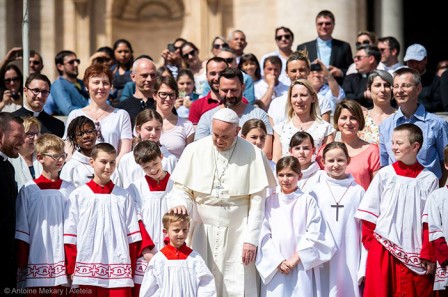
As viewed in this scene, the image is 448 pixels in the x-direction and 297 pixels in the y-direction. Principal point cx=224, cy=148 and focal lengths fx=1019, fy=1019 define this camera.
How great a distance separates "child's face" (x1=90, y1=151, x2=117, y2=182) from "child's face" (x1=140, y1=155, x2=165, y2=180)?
1.30ft

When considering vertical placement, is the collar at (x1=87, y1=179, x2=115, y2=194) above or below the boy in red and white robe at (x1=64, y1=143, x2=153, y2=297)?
above

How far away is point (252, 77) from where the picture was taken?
47.7 feet

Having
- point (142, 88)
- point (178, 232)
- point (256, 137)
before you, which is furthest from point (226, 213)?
point (142, 88)

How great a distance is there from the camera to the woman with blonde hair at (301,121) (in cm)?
1107

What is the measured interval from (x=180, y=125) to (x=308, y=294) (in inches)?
106

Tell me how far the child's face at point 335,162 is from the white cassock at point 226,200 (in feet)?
2.07

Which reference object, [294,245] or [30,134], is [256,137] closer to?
[294,245]

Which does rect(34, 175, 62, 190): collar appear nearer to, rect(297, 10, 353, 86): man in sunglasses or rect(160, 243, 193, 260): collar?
rect(160, 243, 193, 260): collar

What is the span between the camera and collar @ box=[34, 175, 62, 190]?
392 inches

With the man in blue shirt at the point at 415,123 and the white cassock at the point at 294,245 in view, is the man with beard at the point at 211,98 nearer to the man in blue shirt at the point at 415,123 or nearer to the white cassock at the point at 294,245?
the man in blue shirt at the point at 415,123

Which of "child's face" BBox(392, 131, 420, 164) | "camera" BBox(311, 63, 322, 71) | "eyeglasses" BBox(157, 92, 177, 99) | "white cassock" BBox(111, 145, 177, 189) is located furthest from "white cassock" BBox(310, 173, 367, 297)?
"camera" BBox(311, 63, 322, 71)

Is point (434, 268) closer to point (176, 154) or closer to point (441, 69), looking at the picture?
point (176, 154)

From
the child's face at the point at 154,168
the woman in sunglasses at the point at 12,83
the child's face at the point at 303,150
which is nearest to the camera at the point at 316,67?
the child's face at the point at 303,150

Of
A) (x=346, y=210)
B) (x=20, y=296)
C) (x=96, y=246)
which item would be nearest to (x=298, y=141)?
(x=346, y=210)
